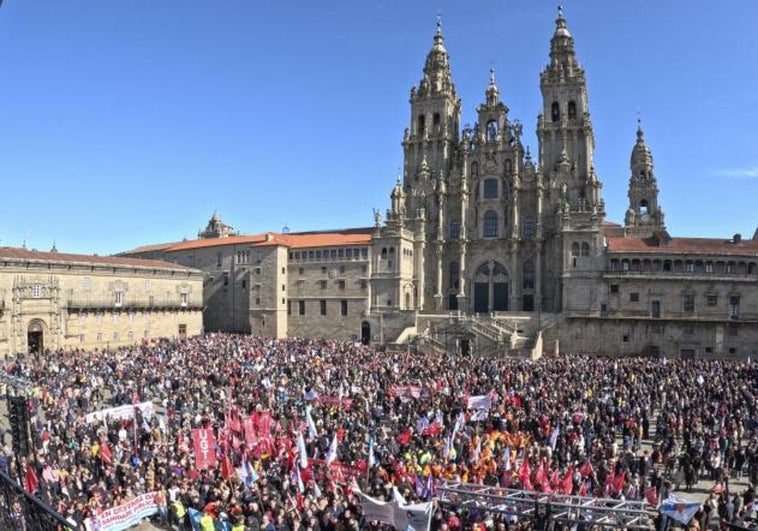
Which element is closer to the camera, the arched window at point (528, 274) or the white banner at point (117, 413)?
the white banner at point (117, 413)

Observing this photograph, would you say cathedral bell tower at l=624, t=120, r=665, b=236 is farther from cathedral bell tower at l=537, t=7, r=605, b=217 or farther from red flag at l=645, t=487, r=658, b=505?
red flag at l=645, t=487, r=658, b=505

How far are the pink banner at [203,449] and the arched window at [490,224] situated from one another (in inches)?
1850

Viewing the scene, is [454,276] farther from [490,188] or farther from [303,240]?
[303,240]

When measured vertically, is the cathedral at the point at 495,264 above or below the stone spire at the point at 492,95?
below

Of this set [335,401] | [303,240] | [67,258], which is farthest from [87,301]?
[335,401]

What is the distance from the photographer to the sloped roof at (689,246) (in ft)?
163

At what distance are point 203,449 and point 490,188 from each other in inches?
1925

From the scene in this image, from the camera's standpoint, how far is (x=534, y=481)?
15891mm

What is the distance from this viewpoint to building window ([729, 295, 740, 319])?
4878 centimetres

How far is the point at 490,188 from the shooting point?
61.2m

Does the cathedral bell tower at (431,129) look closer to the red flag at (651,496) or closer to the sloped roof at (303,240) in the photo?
the sloped roof at (303,240)

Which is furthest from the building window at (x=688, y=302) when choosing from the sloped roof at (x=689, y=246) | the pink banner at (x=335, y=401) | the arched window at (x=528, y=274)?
the pink banner at (x=335, y=401)

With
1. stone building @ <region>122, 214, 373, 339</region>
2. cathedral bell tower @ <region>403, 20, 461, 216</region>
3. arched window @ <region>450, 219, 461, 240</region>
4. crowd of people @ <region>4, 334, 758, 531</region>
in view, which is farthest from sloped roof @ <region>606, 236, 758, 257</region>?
stone building @ <region>122, 214, 373, 339</region>

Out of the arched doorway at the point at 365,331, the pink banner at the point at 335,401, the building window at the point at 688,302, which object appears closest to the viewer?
the pink banner at the point at 335,401
